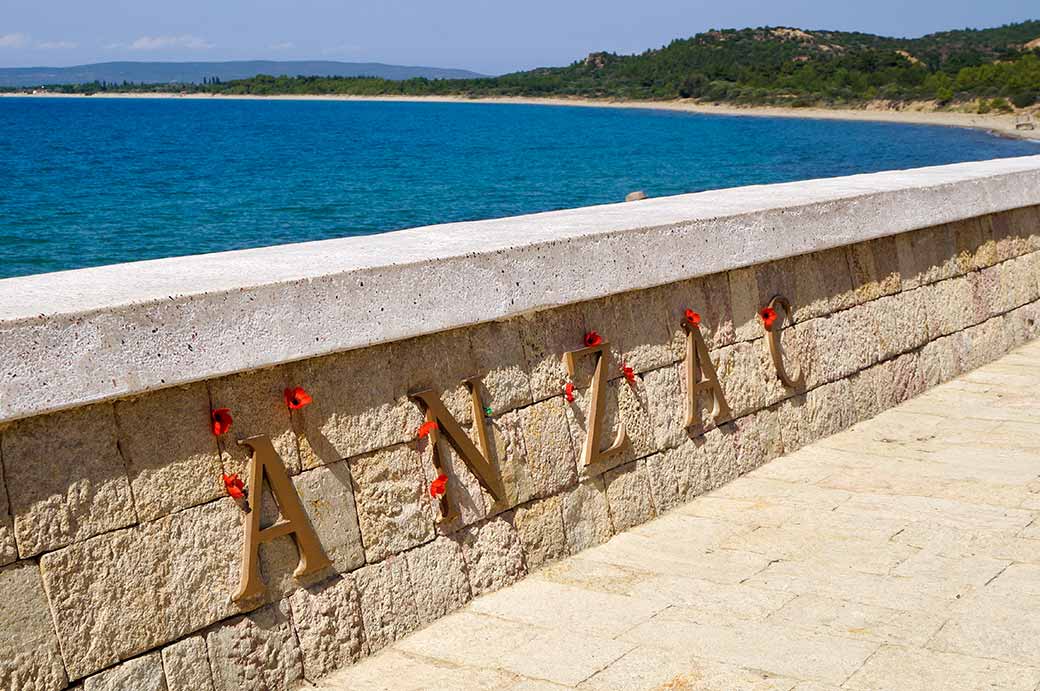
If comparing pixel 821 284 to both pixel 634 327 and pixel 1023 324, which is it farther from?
pixel 1023 324

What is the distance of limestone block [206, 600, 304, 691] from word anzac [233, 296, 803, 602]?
8 cm

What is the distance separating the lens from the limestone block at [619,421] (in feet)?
14.1

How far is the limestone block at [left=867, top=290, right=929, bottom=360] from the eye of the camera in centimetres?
596

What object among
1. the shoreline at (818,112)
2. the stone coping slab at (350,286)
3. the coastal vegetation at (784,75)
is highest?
the stone coping slab at (350,286)

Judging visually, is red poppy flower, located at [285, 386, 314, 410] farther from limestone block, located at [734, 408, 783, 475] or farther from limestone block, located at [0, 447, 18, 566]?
limestone block, located at [734, 408, 783, 475]

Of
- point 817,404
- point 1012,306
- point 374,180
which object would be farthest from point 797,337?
point 374,180

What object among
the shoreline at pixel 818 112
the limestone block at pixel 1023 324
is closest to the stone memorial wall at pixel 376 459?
the limestone block at pixel 1023 324

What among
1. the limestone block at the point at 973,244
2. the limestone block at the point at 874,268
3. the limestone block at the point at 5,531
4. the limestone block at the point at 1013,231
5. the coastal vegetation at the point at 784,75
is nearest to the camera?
the limestone block at the point at 5,531

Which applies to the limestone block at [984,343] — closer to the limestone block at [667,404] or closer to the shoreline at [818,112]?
the limestone block at [667,404]

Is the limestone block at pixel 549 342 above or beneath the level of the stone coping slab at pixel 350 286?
beneath

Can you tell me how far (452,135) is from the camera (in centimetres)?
8531

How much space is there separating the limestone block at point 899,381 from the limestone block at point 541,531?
2375 mm

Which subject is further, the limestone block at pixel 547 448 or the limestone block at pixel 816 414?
the limestone block at pixel 816 414

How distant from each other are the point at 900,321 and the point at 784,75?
106584mm
